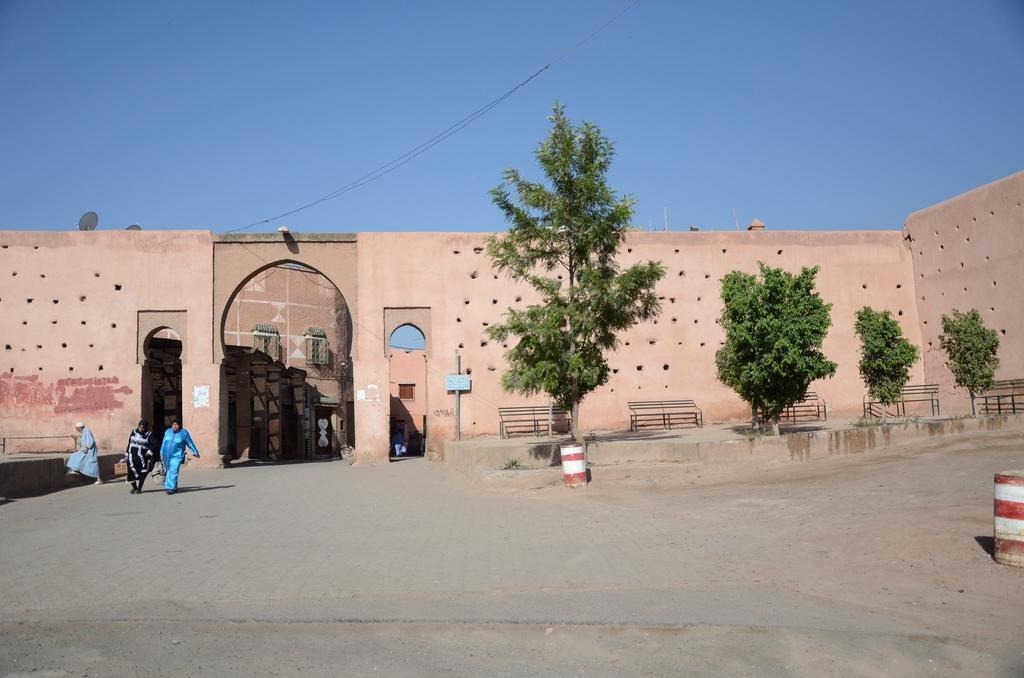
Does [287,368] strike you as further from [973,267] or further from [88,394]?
[973,267]

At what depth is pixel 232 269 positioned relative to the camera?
26516mm

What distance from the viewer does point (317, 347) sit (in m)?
43.0

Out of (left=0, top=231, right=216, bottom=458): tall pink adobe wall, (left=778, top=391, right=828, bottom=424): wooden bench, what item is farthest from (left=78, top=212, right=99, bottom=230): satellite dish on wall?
(left=778, top=391, right=828, bottom=424): wooden bench

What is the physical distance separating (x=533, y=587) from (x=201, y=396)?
2102 centimetres

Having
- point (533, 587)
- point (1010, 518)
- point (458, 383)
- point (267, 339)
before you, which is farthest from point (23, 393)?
point (1010, 518)

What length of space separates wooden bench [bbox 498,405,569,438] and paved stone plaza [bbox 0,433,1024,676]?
13.3 m

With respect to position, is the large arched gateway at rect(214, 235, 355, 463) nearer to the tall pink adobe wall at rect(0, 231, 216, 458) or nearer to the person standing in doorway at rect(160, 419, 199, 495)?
the tall pink adobe wall at rect(0, 231, 216, 458)

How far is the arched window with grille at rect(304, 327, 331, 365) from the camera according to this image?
139ft

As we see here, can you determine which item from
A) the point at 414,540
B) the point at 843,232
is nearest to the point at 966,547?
the point at 414,540

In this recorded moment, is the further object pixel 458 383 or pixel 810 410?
pixel 810 410

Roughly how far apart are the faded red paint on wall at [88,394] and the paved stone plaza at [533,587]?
1335 cm

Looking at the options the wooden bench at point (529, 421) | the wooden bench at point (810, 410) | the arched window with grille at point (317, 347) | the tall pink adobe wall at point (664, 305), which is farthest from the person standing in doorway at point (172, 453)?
the arched window with grille at point (317, 347)

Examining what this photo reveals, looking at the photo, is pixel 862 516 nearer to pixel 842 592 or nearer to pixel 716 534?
pixel 716 534

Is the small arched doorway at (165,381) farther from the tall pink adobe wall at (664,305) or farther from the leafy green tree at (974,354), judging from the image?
the leafy green tree at (974,354)
